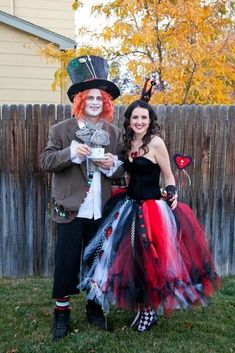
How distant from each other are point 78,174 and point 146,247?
76 centimetres

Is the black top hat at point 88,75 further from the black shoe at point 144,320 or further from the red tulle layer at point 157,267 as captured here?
the black shoe at point 144,320

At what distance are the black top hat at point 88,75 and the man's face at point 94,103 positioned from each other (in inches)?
1.8

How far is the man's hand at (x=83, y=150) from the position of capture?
11.1 feet

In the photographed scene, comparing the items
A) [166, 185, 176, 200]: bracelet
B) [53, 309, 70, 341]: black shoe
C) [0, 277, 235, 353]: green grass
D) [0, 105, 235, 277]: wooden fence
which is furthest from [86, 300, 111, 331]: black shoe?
[0, 105, 235, 277]: wooden fence

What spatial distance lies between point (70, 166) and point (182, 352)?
1578mm

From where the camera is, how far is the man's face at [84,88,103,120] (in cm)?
357

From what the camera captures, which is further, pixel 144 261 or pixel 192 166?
pixel 192 166

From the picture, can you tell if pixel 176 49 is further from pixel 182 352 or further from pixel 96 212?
pixel 182 352

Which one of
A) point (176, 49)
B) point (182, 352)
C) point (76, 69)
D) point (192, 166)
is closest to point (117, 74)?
point (176, 49)

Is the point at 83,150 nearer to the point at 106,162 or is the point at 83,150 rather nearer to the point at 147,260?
the point at 106,162

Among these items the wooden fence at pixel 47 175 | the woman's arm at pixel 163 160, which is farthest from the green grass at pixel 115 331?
the woman's arm at pixel 163 160

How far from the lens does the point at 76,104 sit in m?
3.62

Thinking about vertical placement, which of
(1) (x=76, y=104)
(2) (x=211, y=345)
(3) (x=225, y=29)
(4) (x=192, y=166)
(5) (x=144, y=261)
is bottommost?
(2) (x=211, y=345)

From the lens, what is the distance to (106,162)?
3510mm
